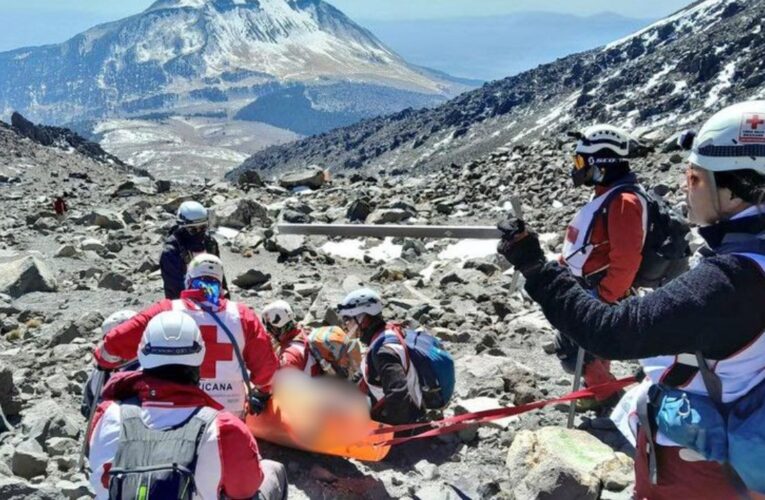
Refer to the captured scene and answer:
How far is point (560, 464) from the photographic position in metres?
4.81

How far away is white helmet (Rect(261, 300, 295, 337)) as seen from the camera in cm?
704

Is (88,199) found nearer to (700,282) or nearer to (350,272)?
(350,272)

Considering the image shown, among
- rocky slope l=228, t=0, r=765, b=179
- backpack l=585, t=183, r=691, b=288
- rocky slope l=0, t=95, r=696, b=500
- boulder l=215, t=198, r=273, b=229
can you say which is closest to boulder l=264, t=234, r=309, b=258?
rocky slope l=0, t=95, r=696, b=500

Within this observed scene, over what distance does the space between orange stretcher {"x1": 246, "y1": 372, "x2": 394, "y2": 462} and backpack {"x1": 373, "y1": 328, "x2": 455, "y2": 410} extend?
0.49m

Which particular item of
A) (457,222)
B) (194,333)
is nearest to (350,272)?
(457,222)

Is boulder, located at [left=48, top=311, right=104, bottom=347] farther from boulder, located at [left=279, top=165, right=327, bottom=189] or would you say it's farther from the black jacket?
boulder, located at [left=279, top=165, right=327, bottom=189]

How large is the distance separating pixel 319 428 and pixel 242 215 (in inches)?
551

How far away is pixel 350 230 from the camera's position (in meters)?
10.8

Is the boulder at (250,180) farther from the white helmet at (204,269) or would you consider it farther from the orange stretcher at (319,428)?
the white helmet at (204,269)

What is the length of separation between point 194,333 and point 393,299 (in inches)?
284

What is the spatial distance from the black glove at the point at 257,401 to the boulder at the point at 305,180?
21.2m

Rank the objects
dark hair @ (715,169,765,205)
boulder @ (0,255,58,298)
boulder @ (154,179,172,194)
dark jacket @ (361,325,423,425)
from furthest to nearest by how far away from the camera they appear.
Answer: boulder @ (154,179,172,194) → boulder @ (0,255,58,298) → dark jacket @ (361,325,423,425) → dark hair @ (715,169,765,205)

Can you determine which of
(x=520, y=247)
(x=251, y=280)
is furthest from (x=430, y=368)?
(x=251, y=280)

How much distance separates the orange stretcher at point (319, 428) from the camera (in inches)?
236
